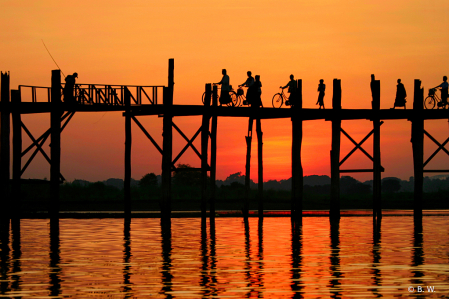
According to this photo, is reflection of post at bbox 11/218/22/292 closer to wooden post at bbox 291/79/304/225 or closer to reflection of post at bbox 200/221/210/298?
reflection of post at bbox 200/221/210/298

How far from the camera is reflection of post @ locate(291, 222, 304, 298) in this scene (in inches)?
473

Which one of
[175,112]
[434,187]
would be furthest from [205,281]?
[434,187]

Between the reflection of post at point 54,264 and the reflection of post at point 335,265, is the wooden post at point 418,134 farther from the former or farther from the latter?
the reflection of post at point 54,264

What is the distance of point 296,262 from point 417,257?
329 centimetres

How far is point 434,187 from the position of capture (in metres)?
196

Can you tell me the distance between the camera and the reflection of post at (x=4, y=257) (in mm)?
12219

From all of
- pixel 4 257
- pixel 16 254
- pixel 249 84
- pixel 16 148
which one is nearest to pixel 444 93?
pixel 249 84

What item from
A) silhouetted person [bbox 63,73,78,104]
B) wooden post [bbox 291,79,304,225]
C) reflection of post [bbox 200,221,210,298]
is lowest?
reflection of post [bbox 200,221,210,298]

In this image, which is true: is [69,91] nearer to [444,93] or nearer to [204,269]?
[204,269]

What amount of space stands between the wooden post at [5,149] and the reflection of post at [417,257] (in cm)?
1663

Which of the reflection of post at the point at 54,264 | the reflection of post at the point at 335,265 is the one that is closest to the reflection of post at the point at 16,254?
the reflection of post at the point at 54,264

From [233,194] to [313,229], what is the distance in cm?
5276

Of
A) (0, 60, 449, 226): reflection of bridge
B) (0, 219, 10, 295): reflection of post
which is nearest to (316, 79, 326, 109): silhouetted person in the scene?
(0, 60, 449, 226): reflection of bridge

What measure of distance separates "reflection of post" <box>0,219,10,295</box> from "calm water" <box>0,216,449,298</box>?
0.08ft
